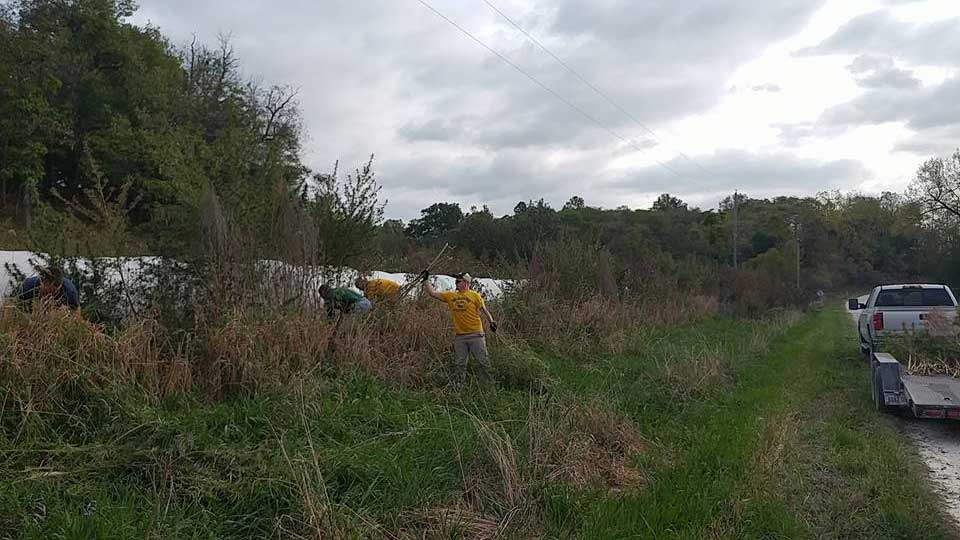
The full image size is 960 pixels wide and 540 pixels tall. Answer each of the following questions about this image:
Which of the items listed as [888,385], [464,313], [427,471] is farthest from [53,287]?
[888,385]

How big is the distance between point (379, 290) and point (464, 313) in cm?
169

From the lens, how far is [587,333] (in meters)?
15.5

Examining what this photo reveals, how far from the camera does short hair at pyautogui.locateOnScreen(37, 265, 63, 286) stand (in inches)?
310

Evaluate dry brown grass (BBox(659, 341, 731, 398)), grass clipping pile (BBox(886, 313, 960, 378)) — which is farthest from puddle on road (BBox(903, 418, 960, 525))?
dry brown grass (BBox(659, 341, 731, 398))

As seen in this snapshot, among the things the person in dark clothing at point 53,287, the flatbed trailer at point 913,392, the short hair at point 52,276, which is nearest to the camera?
the person in dark clothing at point 53,287

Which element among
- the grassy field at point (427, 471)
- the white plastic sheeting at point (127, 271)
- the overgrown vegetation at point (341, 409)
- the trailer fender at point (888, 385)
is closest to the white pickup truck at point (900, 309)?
the overgrown vegetation at point (341, 409)

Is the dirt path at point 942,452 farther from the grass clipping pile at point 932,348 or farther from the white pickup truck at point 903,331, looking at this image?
the grass clipping pile at point 932,348

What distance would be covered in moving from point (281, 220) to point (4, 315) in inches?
147

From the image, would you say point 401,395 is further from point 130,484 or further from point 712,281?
→ point 712,281

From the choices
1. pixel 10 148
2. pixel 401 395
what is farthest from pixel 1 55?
pixel 401 395

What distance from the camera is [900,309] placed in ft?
46.8

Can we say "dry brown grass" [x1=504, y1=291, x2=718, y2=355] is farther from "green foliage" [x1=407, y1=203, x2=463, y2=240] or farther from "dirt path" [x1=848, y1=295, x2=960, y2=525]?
"green foliage" [x1=407, y1=203, x2=463, y2=240]

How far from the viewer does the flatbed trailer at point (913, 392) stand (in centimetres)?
847

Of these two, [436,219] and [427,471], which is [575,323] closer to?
[427,471]
